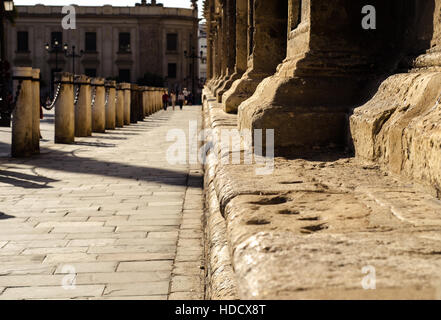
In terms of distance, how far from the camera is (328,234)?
5.68ft

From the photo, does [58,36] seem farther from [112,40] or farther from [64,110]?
[64,110]

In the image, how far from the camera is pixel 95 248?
145 inches

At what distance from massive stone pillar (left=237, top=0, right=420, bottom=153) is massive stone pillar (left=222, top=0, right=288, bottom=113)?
9.48 ft

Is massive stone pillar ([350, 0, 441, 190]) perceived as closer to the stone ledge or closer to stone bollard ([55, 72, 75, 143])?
the stone ledge

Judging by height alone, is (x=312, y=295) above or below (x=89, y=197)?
above

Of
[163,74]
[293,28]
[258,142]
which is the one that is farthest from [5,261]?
[163,74]

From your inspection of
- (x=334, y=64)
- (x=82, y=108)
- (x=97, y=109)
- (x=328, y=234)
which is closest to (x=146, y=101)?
(x=97, y=109)

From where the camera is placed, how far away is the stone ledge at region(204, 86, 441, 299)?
1.32 m

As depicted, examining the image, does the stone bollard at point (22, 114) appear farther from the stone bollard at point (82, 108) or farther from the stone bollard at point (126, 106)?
the stone bollard at point (126, 106)

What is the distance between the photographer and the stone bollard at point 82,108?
474 inches

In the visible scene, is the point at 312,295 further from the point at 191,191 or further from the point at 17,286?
the point at 191,191

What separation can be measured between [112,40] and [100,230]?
183 feet

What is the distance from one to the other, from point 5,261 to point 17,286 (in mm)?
502

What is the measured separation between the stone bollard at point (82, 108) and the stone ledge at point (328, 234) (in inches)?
378
